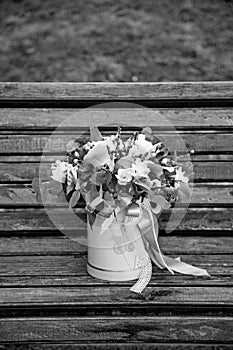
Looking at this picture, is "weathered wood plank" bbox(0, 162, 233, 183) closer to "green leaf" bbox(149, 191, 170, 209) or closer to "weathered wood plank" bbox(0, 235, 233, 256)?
"weathered wood plank" bbox(0, 235, 233, 256)

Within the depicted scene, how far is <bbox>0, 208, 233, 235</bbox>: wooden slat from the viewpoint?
76.3 inches

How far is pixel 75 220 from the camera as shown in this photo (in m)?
1.95

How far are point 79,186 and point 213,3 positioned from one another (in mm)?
1383

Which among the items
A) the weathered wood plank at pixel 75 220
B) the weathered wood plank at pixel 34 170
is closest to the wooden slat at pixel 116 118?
the weathered wood plank at pixel 34 170

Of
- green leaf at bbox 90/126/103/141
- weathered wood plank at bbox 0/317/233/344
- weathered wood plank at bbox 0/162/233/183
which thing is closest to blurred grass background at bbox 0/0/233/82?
weathered wood plank at bbox 0/162/233/183

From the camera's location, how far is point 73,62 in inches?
101

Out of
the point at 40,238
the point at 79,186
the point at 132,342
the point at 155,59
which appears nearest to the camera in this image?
the point at 132,342

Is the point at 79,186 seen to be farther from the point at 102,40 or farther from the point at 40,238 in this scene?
the point at 102,40

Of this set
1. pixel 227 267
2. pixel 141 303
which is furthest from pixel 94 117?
pixel 141 303

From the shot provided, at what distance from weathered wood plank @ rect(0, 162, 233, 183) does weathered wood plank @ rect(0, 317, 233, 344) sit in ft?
2.21

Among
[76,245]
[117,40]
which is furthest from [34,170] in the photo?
[117,40]

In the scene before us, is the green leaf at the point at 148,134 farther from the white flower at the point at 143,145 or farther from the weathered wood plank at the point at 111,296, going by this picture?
the weathered wood plank at the point at 111,296

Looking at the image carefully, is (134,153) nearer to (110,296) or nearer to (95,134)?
(95,134)

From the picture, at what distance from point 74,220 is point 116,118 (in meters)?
0.34
